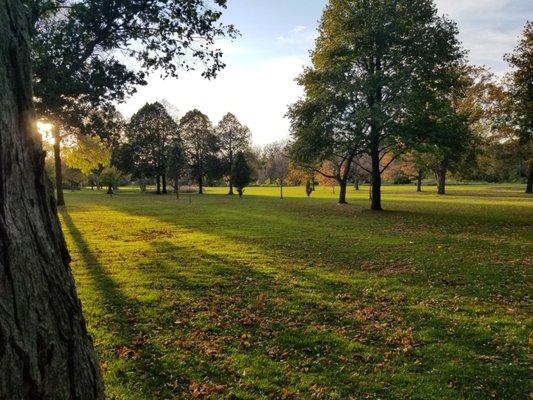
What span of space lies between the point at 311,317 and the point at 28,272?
6.19 m

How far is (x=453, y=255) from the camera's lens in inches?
538

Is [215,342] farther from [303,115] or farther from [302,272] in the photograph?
[303,115]

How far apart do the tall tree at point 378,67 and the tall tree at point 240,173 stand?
30840mm

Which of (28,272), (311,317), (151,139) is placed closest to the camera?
(28,272)

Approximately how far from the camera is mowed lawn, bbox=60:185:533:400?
5695 millimetres

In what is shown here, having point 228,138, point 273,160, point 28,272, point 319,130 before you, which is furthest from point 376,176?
point 273,160

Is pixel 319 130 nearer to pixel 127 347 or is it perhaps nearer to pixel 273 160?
pixel 127 347

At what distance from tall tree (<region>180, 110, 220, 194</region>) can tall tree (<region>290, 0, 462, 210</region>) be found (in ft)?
132

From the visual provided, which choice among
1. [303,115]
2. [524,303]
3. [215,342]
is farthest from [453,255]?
[303,115]

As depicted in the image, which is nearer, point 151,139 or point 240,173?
point 240,173

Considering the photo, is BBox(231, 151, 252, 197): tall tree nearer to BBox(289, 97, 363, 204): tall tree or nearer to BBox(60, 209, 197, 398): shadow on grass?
BBox(289, 97, 363, 204): tall tree

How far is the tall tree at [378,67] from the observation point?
24859 millimetres

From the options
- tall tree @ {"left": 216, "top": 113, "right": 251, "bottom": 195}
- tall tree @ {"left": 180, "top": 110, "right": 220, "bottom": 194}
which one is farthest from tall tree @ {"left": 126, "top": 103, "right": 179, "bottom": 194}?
tall tree @ {"left": 216, "top": 113, "right": 251, "bottom": 195}

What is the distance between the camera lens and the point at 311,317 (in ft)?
26.6
